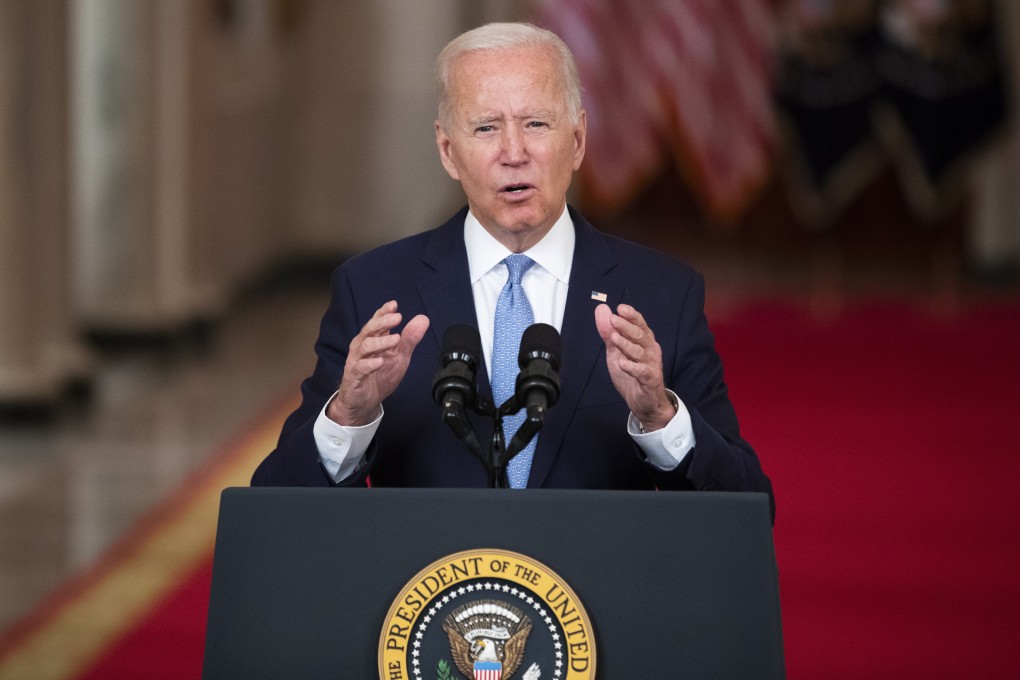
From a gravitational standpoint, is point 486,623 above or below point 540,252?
below

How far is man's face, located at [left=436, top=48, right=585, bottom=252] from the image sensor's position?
236 centimetres

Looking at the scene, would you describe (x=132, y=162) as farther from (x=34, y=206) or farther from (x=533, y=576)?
(x=533, y=576)

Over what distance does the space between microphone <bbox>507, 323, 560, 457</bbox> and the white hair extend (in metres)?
0.46

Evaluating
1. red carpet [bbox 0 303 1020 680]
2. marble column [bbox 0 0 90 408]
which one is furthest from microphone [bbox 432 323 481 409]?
marble column [bbox 0 0 90 408]

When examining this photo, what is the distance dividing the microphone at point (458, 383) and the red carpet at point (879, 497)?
2.41 m

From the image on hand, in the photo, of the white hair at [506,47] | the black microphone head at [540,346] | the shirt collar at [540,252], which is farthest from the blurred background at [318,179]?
the black microphone head at [540,346]

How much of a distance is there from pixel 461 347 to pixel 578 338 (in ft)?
1.48

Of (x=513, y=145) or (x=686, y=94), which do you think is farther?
(x=686, y=94)

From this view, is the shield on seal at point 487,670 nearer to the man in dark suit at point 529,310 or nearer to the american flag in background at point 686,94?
the man in dark suit at point 529,310

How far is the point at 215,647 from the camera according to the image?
6.52ft

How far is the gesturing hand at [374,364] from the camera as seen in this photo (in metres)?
2.12

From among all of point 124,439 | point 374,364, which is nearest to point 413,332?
point 374,364

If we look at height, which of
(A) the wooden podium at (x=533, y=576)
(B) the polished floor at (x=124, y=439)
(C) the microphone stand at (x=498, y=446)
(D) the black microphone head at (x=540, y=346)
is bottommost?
(A) the wooden podium at (x=533, y=576)

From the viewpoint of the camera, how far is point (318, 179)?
43.6 ft
